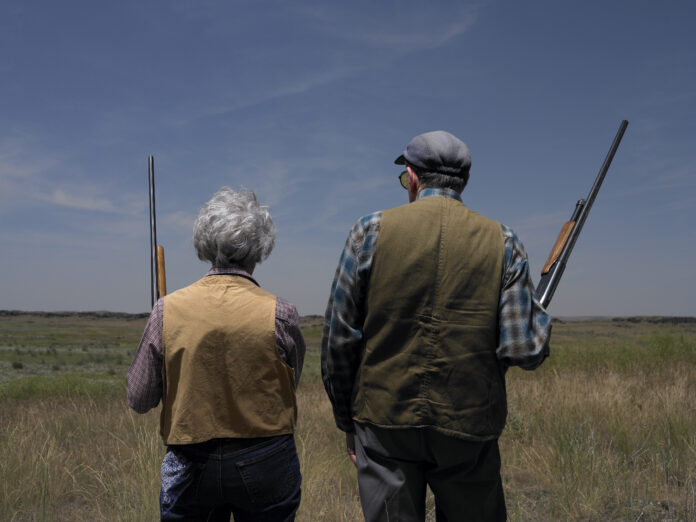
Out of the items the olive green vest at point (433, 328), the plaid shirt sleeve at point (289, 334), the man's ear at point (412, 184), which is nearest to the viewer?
the olive green vest at point (433, 328)

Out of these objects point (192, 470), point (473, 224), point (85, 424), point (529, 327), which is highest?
point (473, 224)

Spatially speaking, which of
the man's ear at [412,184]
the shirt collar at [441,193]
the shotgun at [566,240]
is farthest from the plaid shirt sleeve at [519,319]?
the shotgun at [566,240]

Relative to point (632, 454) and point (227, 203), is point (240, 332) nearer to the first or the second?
point (227, 203)

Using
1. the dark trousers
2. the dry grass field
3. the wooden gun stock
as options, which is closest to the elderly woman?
the dark trousers

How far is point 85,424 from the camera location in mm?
6617

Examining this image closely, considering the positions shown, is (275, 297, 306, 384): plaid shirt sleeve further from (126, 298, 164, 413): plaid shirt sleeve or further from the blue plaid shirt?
(126, 298, 164, 413): plaid shirt sleeve

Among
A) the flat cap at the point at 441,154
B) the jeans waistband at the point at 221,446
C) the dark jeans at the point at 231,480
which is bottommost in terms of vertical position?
the dark jeans at the point at 231,480

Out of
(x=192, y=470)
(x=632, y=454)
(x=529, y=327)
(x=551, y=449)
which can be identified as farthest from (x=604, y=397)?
(x=192, y=470)

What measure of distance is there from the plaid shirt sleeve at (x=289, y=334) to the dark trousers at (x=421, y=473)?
34 centimetres

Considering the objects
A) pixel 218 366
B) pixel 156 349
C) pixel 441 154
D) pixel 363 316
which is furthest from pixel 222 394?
pixel 441 154

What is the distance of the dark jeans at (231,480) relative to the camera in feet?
5.85

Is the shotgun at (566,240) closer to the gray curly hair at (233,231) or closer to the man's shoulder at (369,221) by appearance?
the man's shoulder at (369,221)

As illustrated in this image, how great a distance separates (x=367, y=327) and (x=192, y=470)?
0.78m

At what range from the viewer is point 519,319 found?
1.73m
